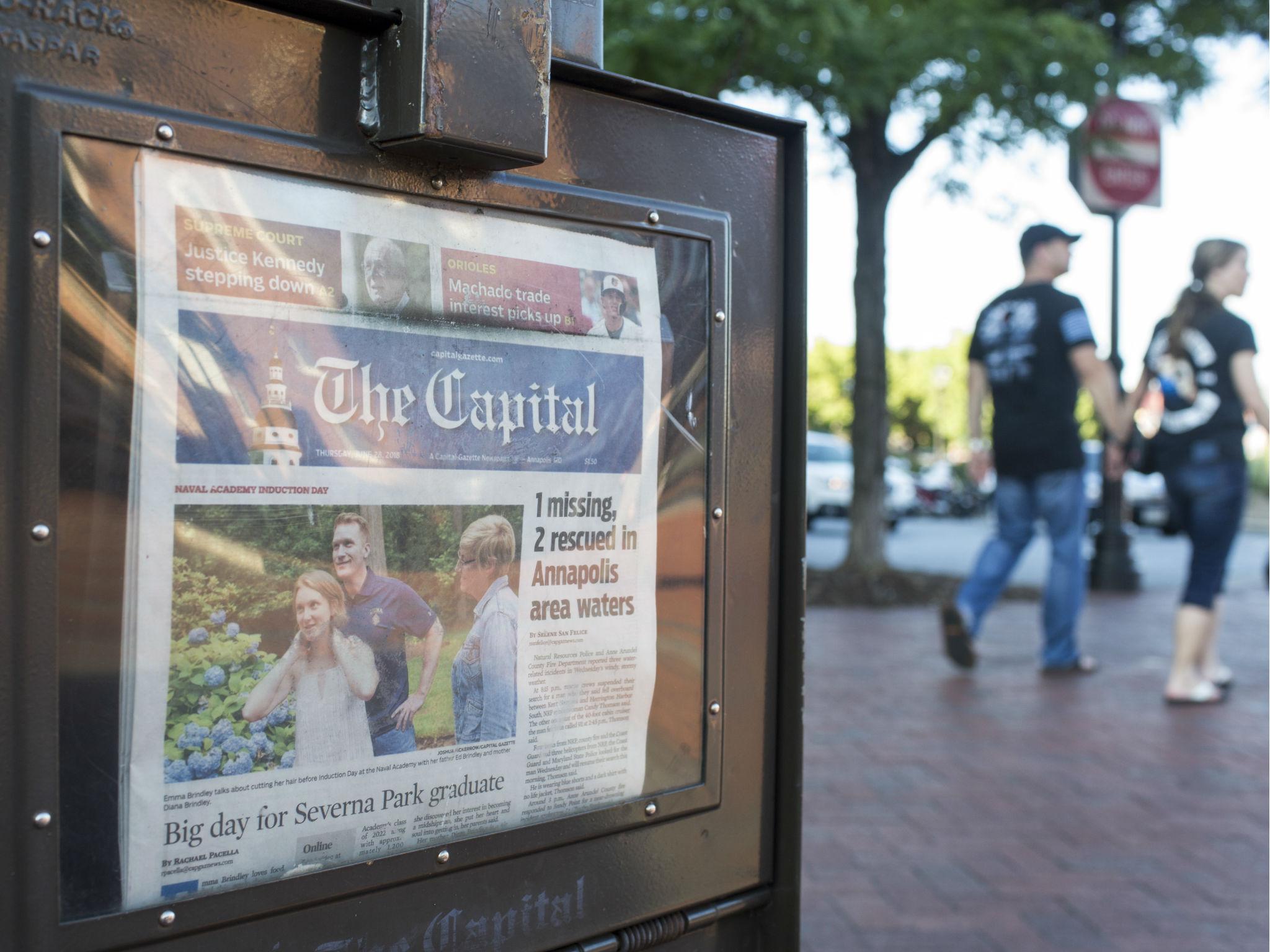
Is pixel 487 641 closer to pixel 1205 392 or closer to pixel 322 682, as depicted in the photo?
pixel 322 682

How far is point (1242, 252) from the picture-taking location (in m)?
5.76

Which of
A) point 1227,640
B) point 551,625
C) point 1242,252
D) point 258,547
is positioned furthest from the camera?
point 1227,640

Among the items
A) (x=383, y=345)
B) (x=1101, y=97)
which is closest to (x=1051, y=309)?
(x=1101, y=97)

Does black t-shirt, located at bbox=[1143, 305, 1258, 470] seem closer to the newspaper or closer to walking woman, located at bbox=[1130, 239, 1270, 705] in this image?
walking woman, located at bbox=[1130, 239, 1270, 705]

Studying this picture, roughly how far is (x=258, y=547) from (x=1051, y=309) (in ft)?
18.6

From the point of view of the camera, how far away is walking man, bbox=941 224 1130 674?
6.32 meters

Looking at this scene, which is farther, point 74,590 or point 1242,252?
point 1242,252

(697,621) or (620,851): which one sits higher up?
(697,621)

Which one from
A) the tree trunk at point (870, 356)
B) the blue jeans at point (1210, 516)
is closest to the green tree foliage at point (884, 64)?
the tree trunk at point (870, 356)

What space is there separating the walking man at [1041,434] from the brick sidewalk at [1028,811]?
34 cm

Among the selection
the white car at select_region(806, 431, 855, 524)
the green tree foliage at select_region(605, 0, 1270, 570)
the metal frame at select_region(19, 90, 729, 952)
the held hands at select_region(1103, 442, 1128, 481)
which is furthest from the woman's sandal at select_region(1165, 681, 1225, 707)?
the white car at select_region(806, 431, 855, 524)

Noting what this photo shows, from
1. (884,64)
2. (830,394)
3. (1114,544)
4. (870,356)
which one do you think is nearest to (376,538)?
(884,64)

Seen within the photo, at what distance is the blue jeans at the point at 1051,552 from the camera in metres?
6.39

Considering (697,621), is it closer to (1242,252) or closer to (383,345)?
(383,345)
